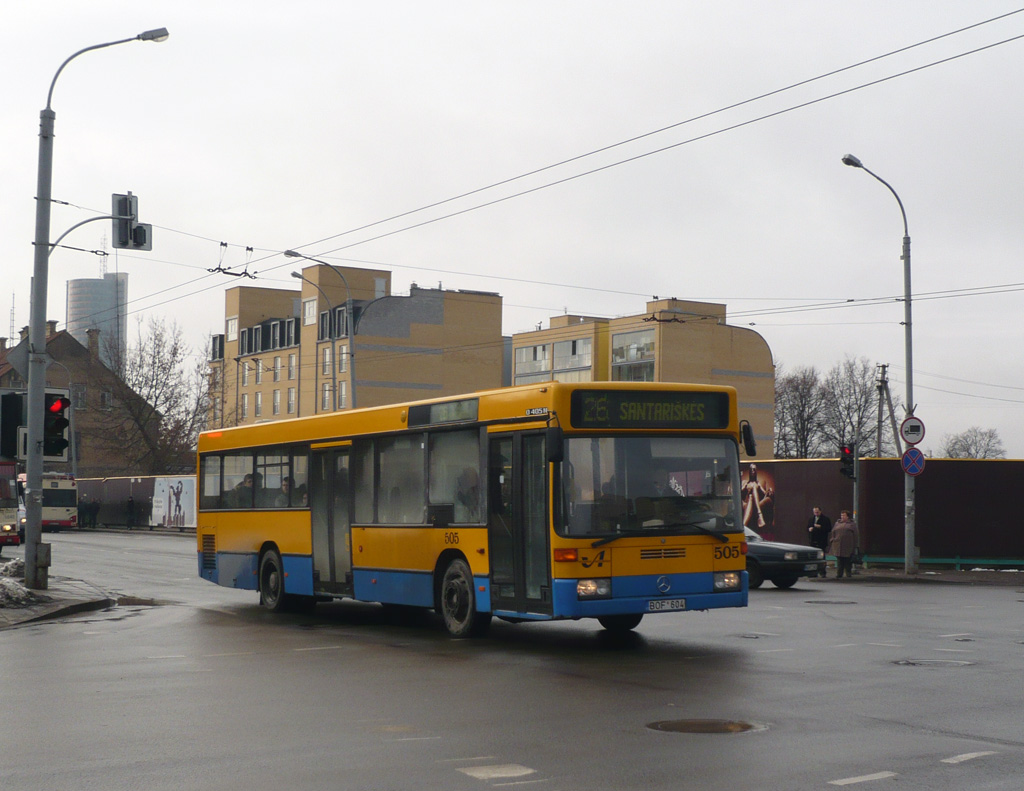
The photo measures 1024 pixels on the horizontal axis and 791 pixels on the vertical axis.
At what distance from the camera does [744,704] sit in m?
9.52

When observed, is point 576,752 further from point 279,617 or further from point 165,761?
point 279,617

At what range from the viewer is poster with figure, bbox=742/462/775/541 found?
34.8 meters

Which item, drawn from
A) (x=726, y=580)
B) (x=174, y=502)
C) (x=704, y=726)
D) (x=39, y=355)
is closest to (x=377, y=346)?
(x=174, y=502)

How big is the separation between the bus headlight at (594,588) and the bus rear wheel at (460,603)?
1.71 metres

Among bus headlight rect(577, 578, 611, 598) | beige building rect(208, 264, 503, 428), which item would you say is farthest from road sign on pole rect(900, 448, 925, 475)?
beige building rect(208, 264, 503, 428)

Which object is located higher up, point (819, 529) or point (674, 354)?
point (674, 354)

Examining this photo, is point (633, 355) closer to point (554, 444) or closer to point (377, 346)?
point (377, 346)

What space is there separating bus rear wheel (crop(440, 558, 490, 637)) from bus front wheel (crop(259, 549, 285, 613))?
185 inches

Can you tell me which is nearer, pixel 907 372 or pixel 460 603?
pixel 460 603

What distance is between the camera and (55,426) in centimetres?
2075

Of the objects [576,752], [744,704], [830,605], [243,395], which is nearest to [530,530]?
[744,704]

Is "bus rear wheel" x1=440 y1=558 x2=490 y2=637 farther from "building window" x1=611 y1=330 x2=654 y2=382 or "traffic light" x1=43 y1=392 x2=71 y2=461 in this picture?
"building window" x1=611 y1=330 x2=654 y2=382

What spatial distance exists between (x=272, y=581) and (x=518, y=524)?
6862mm

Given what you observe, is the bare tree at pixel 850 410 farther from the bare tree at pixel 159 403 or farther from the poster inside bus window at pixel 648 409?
the poster inside bus window at pixel 648 409
